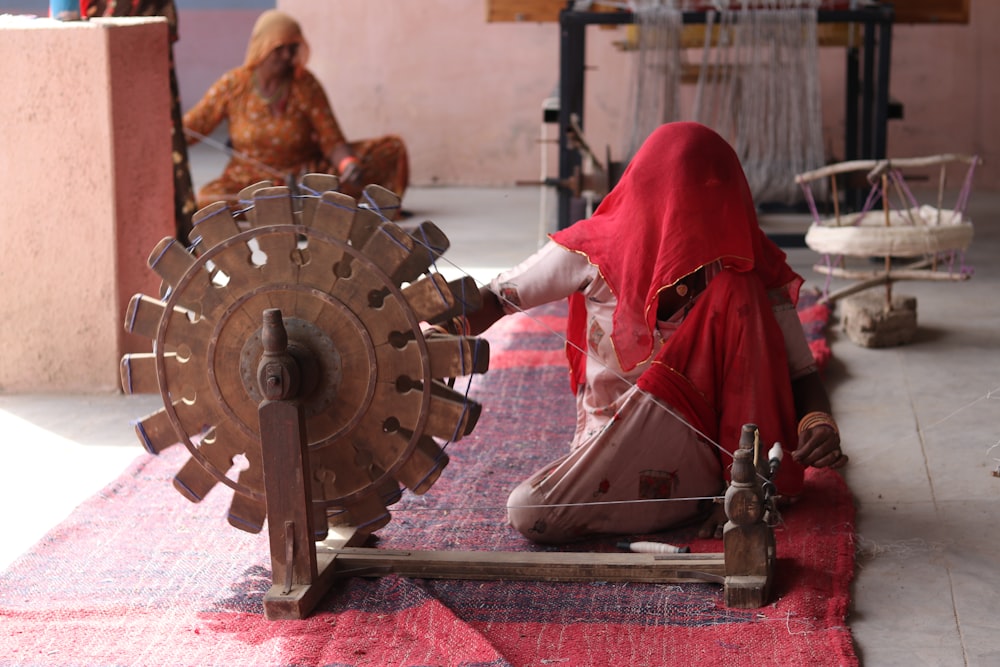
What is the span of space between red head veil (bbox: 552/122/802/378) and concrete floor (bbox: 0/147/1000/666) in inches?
14.9

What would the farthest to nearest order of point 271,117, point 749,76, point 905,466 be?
point 271,117 < point 749,76 < point 905,466

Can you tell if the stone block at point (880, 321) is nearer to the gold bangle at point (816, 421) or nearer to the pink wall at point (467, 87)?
the gold bangle at point (816, 421)

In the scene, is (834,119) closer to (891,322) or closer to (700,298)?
(891,322)

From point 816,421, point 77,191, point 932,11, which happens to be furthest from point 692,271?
point 932,11

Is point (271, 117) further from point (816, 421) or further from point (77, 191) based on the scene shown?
point (816, 421)

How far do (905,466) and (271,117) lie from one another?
4.56 metres

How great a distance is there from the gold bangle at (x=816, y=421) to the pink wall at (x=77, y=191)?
2368mm

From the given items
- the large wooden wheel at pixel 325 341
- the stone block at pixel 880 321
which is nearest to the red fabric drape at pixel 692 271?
the large wooden wheel at pixel 325 341

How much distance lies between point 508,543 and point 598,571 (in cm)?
33

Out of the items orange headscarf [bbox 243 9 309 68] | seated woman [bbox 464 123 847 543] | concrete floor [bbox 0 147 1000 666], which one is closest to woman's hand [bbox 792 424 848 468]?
seated woman [bbox 464 123 847 543]

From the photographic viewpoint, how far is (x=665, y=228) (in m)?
2.67

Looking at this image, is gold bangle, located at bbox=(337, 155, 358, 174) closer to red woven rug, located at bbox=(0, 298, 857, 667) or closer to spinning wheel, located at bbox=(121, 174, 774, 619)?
red woven rug, located at bbox=(0, 298, 857, 667)

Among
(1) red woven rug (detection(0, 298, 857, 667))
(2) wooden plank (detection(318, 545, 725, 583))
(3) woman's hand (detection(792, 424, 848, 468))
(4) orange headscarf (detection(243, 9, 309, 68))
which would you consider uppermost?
(4) orange headscarf (detection(243, 9, 309, 68))

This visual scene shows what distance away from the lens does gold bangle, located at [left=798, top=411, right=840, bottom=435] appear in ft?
8.69
